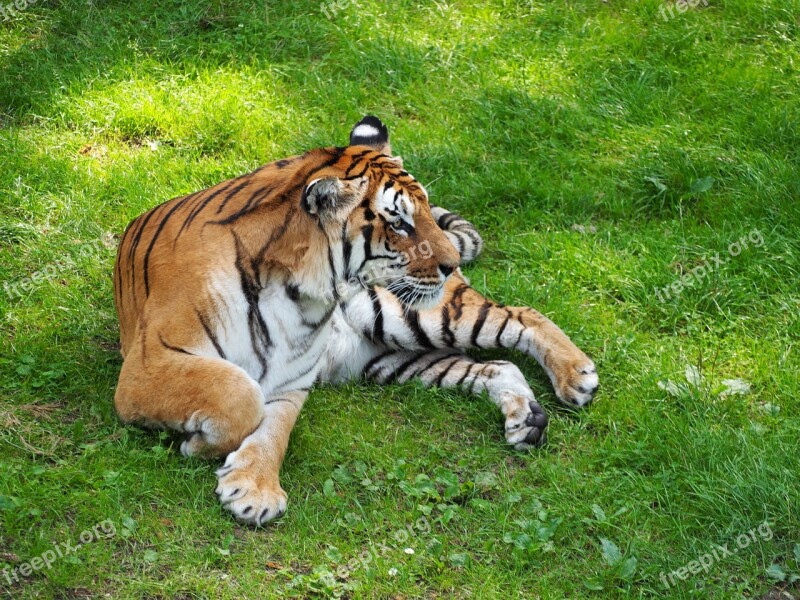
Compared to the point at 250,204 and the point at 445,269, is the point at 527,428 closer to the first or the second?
the point at 445,269

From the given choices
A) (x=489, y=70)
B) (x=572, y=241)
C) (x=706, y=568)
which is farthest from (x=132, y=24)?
(x=706, y=568)

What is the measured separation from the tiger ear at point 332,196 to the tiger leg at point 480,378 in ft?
3.49

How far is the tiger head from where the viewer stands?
4211 millimetres

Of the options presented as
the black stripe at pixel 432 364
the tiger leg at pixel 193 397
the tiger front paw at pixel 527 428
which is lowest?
the black stripe at pixel 432 364

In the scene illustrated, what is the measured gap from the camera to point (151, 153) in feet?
20.9

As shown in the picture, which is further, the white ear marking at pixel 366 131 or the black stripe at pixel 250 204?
the white ear marking at pixel 366 131

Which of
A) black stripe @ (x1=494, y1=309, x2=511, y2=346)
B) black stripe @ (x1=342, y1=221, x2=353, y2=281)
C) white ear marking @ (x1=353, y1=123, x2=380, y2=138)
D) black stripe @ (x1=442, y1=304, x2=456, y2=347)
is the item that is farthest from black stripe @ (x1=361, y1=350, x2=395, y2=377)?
white ear marking @ (x1=353, y1=123, x2=380, y2=138)

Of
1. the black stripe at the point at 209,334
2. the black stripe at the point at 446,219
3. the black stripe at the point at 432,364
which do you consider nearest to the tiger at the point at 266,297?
the black stripe at the point at 209,334

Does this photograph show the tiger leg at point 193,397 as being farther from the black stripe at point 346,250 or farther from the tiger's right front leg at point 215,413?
the black stripe at point 346,250

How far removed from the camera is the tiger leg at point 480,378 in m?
4.50

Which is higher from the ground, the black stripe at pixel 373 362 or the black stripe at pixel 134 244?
the black stripe at pixel 134 244

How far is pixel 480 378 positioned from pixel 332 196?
125cm

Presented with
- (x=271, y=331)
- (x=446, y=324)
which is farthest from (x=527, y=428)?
(x=271, y=331)

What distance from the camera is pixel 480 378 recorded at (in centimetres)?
484
